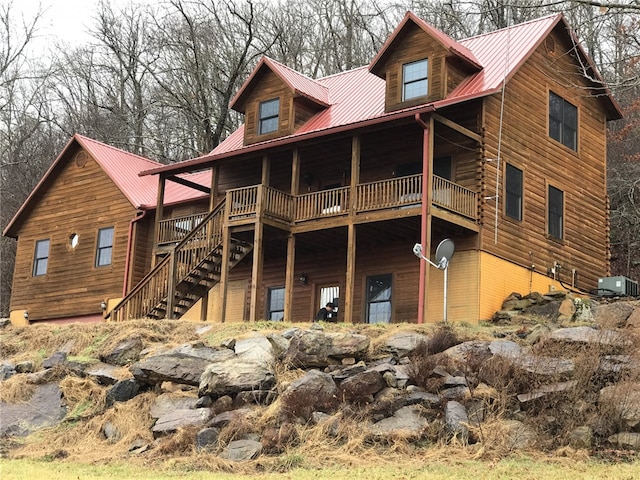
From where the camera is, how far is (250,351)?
658 inches

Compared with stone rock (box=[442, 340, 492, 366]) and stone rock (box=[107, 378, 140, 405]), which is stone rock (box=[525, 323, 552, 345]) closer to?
stone rock (box=[442, 340, 492, 366])

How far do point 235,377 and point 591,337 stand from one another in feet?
20.6

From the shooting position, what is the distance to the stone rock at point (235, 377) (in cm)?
1562

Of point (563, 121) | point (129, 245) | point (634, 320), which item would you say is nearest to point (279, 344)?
point (634, 320)

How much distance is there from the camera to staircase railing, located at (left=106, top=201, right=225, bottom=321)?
25.2 meters

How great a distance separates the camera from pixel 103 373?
17922 millimetres

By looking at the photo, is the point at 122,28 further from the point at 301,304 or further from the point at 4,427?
the point at 4,427

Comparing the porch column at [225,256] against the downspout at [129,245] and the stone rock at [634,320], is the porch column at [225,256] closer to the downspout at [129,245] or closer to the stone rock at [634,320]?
the downspout at [129,245]

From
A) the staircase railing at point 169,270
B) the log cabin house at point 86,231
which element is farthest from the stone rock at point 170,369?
the log cabin house at point 86,231

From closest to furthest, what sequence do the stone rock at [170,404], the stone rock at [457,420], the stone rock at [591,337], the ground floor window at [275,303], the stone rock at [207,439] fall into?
the stone rock at [457,420], the stone rock at [207,439], the stone rock at [591,337], the stone rock at [170,404], the ground floor window at [275,303]

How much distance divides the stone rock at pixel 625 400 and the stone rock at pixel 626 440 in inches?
7.6

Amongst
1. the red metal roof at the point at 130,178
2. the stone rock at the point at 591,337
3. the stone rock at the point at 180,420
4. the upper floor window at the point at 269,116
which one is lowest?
the stone rock at the point at 180,420

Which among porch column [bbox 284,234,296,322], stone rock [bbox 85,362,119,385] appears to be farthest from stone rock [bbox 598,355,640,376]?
porch column [bbox 284,234,296,322]

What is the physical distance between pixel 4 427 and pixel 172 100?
34.2 meters
